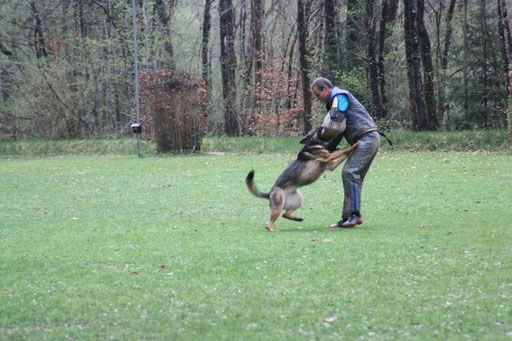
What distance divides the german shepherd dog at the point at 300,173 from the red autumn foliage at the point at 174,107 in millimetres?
18002

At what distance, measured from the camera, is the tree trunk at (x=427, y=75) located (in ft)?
87.2

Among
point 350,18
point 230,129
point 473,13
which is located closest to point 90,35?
point 230,129

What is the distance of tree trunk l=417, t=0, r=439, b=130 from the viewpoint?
87.2ft

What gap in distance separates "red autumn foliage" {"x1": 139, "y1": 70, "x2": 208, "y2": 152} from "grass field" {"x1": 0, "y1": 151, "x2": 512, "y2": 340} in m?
13.9

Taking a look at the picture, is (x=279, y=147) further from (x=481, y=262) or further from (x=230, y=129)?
(x=481, y=262)

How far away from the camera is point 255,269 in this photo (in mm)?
5938

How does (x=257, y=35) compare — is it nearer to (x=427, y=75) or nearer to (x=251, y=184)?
(x=427, y=75)

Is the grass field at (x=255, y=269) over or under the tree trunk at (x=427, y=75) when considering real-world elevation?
under

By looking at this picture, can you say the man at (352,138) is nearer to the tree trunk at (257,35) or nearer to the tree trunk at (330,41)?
the tree trunk at (330,41)

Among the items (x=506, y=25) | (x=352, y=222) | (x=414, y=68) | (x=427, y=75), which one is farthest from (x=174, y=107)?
(x=352, y=222)

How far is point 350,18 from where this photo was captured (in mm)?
29578

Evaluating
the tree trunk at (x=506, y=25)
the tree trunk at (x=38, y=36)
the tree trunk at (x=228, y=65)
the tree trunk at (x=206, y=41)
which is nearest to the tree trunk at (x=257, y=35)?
the tree trunk at (x=228, y=65)

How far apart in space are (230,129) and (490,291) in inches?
1202

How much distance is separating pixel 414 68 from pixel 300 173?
1935cm
